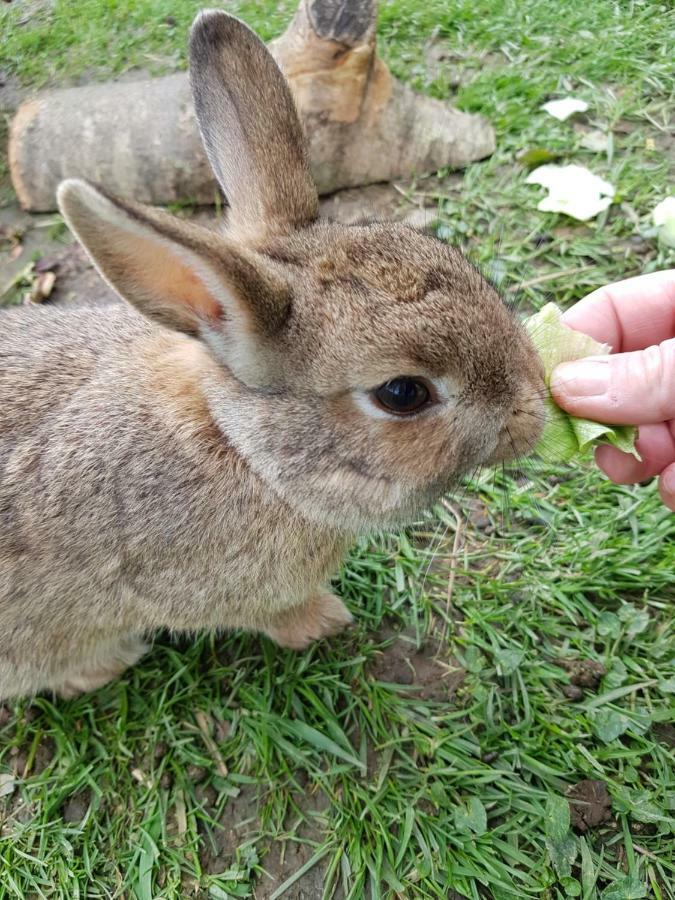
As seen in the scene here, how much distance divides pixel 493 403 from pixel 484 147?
10.1ft

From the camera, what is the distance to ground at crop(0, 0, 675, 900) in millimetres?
2574

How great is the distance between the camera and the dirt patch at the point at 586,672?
286cm

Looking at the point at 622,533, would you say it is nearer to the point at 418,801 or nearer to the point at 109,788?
the point at 418,801

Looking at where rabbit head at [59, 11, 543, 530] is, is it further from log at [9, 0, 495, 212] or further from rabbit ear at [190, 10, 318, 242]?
log at [9, 0, 495, 212]

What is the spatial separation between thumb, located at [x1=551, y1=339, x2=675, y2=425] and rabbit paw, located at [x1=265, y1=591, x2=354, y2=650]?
1280 mm

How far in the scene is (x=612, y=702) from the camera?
110 inches

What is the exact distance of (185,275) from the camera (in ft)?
6.31

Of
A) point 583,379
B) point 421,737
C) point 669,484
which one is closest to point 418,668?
point 421,737

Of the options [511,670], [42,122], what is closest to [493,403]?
[511,670]

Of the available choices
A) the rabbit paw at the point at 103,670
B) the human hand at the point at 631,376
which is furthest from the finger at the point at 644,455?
the rabbit paw at the point at 103,670

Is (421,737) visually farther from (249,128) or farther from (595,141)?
(595,141)

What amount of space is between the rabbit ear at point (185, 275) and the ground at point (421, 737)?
1342 millimetres

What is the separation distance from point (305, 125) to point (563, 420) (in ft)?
9.61

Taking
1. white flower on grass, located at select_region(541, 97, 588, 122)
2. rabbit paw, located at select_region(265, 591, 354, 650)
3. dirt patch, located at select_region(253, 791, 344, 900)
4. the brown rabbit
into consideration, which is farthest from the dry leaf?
white flower on grass, located at select_region(541, 97, 588, 122)
